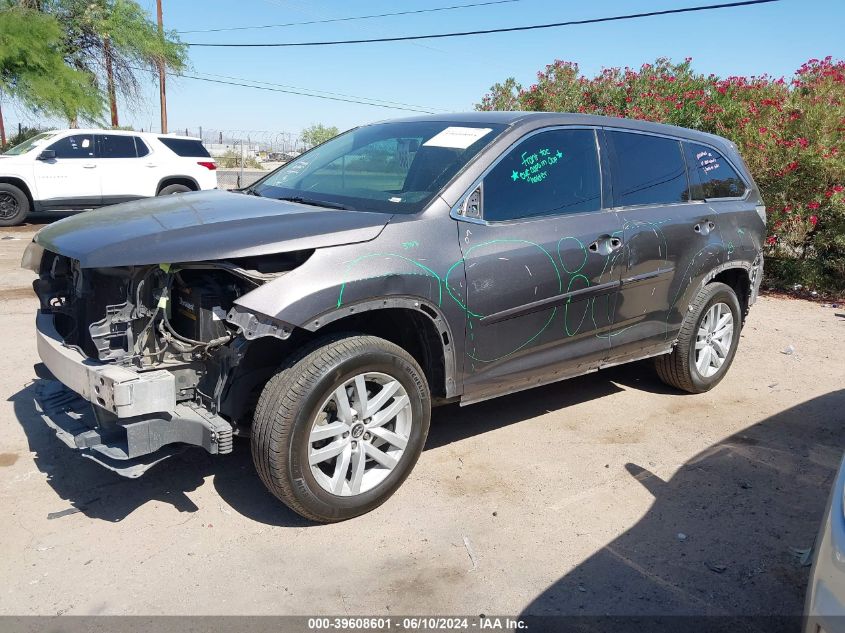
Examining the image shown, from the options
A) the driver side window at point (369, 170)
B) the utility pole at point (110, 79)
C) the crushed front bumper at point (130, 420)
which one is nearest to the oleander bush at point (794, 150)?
the driver side window at point (369, 170)

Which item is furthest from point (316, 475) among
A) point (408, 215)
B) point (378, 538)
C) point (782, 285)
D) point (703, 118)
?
point (703, 118)

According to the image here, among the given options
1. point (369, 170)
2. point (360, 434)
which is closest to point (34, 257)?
point (369, 170)

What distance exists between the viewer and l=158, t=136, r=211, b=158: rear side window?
15055 mm

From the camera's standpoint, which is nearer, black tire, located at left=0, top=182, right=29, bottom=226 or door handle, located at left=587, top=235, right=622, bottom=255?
door handle, located at left=587, top=235, right=622, bottom=255

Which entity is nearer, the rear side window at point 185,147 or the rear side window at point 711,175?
the rear side window at point 711,175

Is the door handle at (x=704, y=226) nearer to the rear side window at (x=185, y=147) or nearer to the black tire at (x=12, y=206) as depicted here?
the rear side window at (x=185, y=147)

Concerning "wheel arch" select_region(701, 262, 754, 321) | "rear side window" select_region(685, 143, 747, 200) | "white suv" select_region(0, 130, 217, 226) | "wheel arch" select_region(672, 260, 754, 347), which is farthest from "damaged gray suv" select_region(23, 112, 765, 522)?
"white suv" select_region(0, 130, 217, 226)

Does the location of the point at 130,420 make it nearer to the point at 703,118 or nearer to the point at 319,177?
the point at 319,177

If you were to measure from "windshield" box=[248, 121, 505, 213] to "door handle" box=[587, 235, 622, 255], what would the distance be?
864mm

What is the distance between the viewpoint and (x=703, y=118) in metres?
10.8

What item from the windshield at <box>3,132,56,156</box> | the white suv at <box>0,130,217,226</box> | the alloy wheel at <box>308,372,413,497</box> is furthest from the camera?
the windshield at <box>3,132,56,156</box>

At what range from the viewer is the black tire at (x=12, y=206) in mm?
13539

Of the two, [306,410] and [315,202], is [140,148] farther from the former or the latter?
[306,410]

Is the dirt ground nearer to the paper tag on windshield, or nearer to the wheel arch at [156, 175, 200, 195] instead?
the paper tag on windshield
